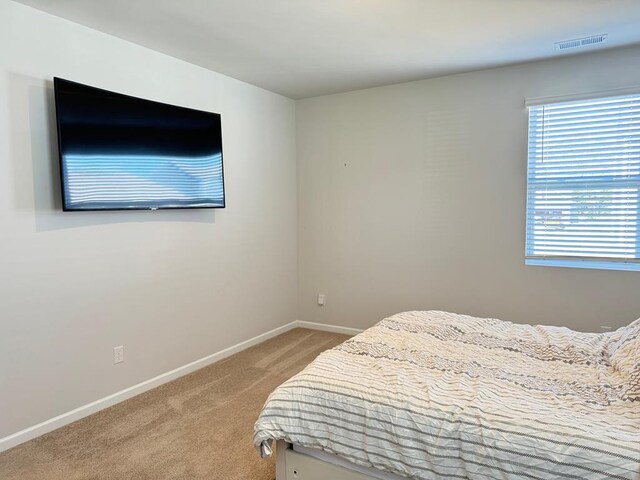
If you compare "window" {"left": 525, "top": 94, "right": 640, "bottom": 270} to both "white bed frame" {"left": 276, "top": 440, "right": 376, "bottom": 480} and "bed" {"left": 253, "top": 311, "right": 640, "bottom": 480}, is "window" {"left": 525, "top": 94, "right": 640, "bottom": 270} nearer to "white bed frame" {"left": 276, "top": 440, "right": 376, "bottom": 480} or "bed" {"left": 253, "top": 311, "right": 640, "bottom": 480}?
"bed" {"left": 253, "top": 311, "right": 640, "bottom": 480}

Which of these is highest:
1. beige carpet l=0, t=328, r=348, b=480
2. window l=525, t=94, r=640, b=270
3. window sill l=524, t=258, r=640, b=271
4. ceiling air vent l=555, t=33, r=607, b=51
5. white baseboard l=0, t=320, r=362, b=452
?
ceiling air vent l=555, t=33, r=607, b=51

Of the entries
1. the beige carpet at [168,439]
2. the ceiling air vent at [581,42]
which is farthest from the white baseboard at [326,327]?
the ceiling air vent at [581,42]

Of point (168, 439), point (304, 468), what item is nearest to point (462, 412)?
point (304, 468)

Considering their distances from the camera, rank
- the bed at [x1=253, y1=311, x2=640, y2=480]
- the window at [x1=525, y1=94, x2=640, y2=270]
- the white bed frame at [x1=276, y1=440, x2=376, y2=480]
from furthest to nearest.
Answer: the window at [x1=525, y1=94, x2=640, y2=270]
the white bed frame at [x1=276, y1=440, x2=376, y2=480]
the bed at [x1=253, y1=311, x2=640, y2=480]

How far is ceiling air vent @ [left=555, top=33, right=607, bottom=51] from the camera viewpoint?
299 centimetres

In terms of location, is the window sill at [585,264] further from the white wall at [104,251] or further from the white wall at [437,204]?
the white wall at [104,251]

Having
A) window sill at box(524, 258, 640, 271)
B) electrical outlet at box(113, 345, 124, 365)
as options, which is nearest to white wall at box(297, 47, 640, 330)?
window sill at box(524, 258, 640, 271)

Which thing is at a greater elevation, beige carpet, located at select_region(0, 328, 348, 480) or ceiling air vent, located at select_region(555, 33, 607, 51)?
ceiling air vent, located at select_region(555, 33, 607, 51)

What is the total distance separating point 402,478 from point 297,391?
21.6 inches

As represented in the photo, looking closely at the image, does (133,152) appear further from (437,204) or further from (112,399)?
(437,204)

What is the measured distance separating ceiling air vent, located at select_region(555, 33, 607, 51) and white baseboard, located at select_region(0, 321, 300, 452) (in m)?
3.62

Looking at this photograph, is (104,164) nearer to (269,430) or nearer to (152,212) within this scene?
(152,212)

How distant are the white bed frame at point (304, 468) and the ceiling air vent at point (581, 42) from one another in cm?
318

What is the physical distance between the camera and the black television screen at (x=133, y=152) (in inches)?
103
